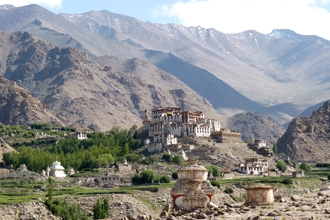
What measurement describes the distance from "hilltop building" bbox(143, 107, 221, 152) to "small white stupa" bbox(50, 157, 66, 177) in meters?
20.1

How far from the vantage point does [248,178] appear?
122m

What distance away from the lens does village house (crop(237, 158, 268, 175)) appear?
13438 centimetres

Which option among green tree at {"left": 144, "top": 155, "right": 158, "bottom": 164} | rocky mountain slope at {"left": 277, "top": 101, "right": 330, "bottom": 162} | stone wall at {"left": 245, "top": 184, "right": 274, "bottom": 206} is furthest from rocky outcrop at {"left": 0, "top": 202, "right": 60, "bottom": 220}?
rocky mountain slope at {"left": 277, "top": 101, "right": 330, "bottom": 162}

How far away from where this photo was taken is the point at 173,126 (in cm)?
15175

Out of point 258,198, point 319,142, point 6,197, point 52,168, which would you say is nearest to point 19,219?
point 6,197

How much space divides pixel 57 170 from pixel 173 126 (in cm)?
2939

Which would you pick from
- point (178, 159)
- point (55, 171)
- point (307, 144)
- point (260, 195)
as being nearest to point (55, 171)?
point (55, 171)

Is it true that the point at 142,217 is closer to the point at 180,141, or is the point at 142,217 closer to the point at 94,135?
the point at 180,141

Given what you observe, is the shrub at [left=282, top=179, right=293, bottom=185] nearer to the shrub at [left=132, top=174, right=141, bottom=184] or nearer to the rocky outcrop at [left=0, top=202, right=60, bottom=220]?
the shrub at [left=132, top=174, right=141, bottom=184]

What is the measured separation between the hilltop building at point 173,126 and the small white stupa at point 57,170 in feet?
65.8

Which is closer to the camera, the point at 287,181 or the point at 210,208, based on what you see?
the point at 210,208

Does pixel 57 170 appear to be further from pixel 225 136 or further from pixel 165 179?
pixel 225 136

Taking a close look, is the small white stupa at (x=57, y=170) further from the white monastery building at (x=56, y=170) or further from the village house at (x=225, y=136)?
the village house at (x=225, y=136)

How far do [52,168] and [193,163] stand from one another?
3589 inches
